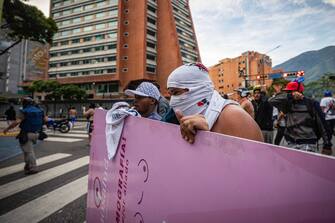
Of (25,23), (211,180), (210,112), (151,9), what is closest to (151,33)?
(151,9)

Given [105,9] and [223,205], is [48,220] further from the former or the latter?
[105,9]

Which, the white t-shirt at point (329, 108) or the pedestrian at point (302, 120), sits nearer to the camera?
the pedestrian at point (302, 120)

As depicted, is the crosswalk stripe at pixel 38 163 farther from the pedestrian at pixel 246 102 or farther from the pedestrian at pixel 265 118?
the pedestrian at pixel 265 118

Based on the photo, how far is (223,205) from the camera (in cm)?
89

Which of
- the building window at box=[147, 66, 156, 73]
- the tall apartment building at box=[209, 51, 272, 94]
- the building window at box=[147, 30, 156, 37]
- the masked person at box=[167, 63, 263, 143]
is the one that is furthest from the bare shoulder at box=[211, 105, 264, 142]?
the tall apartment building at box=[209, 51, 272, 94]

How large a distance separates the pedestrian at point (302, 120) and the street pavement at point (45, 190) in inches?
122

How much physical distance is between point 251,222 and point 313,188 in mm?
257

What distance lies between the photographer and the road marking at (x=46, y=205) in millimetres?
2945

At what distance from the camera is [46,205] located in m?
3.34

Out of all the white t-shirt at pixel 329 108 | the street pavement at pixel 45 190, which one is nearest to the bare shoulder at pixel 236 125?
the street pavement at pixel 45 190

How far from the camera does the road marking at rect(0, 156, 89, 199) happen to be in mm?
3963

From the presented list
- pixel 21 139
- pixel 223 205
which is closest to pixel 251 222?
pixel 223 205

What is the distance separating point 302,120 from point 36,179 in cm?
502

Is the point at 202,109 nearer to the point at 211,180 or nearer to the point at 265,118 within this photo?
the point at 211,180
